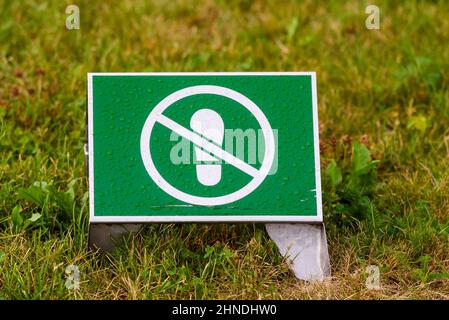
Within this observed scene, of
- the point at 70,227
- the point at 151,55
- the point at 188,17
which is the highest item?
the point at 188,17

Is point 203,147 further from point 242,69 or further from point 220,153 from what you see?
point 242,69

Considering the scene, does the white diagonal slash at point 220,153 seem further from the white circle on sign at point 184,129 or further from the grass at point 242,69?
the grass at point 242,69

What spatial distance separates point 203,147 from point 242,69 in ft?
4.86

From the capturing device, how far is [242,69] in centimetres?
Result: 409

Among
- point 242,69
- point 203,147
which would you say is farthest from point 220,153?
point 242,69

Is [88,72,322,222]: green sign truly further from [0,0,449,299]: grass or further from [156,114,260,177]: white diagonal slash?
[0,0,449,299]: grass

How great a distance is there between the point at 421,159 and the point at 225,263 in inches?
47.6

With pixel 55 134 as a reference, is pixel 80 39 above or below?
above

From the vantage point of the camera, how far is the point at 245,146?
2688 mm

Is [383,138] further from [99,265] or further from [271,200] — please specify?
[99,265]

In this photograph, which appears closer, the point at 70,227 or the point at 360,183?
the point at 70,227

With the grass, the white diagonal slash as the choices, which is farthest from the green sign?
the grass
